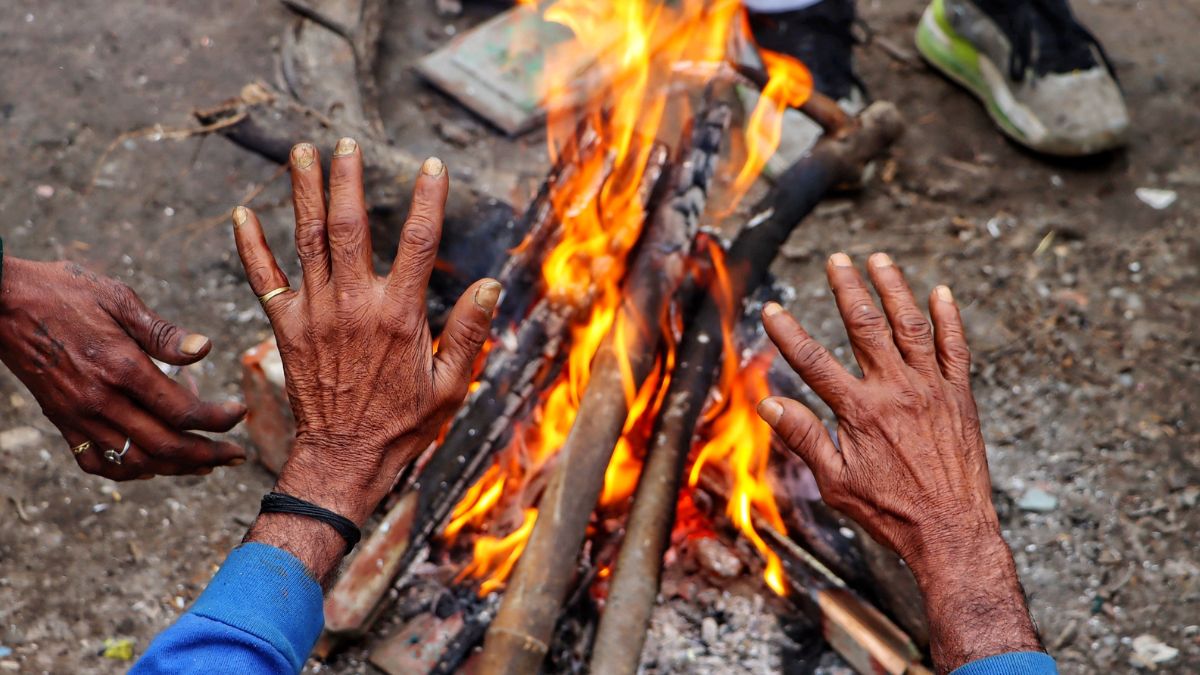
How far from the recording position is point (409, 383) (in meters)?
2.07

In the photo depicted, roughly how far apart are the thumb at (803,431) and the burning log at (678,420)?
3.38 feet

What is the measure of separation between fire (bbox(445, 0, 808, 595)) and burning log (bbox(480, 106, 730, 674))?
5cm

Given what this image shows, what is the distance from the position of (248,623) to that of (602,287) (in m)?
1.88

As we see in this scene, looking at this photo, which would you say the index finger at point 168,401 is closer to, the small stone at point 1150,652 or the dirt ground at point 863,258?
the dirt ground at point 863,258

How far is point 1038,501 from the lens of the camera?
363 centimetres

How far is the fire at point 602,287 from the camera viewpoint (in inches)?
130

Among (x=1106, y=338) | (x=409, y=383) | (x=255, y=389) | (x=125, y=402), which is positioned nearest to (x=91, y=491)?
(x=255, y=389)

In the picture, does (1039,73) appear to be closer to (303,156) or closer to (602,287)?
(602,287)

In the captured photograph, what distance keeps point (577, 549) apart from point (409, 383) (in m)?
1.05

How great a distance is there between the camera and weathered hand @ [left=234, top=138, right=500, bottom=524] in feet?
6.64

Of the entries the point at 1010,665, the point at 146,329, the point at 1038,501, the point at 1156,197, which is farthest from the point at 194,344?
the point at 1156,197

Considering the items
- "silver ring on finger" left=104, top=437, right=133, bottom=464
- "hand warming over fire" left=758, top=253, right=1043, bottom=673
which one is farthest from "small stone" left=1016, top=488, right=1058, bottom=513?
"silver ring on finger" left=104, top=437, right=133, bottom=464

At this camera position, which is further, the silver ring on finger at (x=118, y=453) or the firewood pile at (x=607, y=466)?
the firewood pile at (x=607, y=466)

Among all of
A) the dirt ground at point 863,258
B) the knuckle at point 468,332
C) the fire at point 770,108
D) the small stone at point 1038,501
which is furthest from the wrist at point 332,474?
the fire at point 770,108
